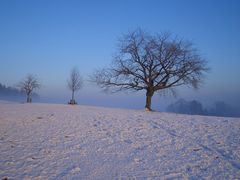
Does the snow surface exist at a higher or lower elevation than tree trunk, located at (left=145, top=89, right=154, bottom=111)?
lower

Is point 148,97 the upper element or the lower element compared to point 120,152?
upper

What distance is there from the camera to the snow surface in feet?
21.3

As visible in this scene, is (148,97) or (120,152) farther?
(148,97)

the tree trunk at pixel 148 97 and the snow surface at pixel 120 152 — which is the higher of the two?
the tree trunk at pixel 148 97

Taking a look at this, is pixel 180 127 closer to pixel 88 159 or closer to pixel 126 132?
pixel 126 132

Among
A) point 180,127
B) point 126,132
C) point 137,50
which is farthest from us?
point 137,50

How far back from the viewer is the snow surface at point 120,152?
21.3ft

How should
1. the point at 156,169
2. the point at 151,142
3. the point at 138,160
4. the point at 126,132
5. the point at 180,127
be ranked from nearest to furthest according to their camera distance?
the point at 156,169 < the point at 138,160 < the point at 151,142 < the point at 126,132 < the point at 180,127

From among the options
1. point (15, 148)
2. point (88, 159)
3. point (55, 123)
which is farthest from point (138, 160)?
point (55, 123)

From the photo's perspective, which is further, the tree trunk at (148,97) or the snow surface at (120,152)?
the tree trunk at (148,97)

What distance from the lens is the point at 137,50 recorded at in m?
25.3

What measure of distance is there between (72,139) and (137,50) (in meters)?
17.0

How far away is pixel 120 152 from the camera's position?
27.2 ft

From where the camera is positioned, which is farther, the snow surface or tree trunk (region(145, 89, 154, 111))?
tree trunk (region(145, 89, 154, 111))
